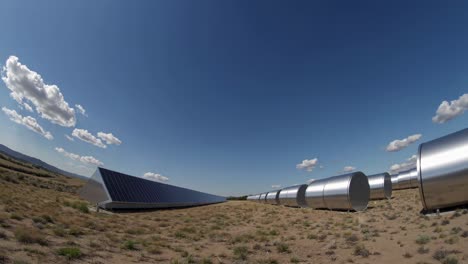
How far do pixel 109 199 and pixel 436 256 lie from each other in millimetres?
32442

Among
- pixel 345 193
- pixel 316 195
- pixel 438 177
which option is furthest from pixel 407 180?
pixel 438 177

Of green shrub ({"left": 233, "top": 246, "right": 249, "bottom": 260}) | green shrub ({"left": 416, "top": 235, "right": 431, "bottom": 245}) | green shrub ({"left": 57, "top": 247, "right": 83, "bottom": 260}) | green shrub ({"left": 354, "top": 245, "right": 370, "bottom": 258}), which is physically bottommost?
green shrub ({"left": 233, "top": 246, "right": 249, "bottom": 260})

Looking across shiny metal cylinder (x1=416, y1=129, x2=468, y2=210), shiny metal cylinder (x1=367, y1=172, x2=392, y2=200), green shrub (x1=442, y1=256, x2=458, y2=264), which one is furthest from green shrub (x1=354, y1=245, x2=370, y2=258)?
shiny metal cylinder (x1=367, y1=172, x2=392, y2=200)

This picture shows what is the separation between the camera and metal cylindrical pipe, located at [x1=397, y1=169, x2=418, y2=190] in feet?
159

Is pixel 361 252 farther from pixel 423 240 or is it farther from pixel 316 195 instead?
pixel 316 195

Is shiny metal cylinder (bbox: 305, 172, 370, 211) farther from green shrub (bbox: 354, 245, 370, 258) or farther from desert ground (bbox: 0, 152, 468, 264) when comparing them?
green shrub (bbox: 354, 245, 370, 258)

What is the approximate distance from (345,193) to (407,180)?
29542 millimetres

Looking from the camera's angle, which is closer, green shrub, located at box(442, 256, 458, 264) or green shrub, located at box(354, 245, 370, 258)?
green shrub, located at box(442, 256, 458, 264)

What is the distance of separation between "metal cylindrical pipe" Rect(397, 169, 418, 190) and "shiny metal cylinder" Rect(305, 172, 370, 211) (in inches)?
939

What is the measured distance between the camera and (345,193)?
1166 inches

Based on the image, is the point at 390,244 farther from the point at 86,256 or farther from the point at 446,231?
the point at 86,256

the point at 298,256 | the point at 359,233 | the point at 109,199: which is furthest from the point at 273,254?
the point at 109,199

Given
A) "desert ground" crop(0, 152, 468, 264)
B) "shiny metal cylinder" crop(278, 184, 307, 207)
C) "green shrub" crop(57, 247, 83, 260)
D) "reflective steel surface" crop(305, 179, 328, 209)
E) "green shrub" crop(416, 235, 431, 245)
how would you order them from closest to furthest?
"green shrub" crop(57, 247, 83, 260) → "desert ground" crop(0, 152, 468, 264) → "green shrub" crop(416, 235, 431, 245) → "reflective steel surface" crop(305, 179, 328, 209) → "shiny metal cylinder" crop(278, 184, 307, 207)

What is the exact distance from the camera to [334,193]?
31594 mm
